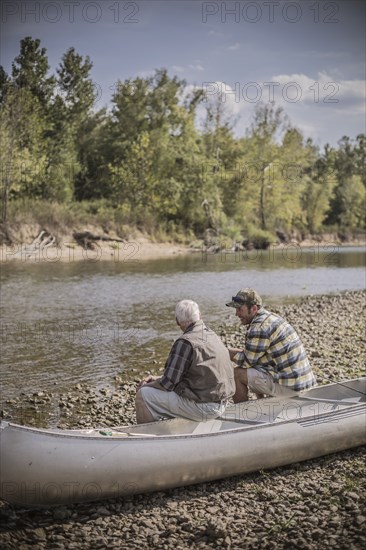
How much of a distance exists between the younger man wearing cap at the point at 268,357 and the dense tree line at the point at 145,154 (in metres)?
35.6

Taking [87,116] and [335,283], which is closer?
[335,283]

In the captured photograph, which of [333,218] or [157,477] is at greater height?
[333,218]

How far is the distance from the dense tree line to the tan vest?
36.3 meters

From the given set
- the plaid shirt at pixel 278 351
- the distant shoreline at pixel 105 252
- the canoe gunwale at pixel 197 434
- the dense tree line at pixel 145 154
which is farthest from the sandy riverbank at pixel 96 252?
the canoe gunwale at pixel 197 434

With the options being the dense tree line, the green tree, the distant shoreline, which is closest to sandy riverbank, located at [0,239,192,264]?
the distant shoreline

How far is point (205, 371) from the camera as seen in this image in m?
6.67

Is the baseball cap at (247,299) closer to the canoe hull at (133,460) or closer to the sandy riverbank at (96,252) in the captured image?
the canoe hull at (133,460)

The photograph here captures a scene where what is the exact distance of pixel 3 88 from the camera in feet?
153

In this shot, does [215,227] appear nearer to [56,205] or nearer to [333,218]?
[56,205]

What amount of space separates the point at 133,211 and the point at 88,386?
41.2m

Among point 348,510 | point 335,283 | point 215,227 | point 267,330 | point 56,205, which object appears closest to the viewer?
point 348,510

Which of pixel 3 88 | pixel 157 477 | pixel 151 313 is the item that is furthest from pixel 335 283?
pixel 3 88

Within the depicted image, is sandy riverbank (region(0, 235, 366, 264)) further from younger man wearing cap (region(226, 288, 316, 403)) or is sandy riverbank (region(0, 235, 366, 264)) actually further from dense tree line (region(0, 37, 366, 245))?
younger man wearing cap (region(226, 288, 316, 403))

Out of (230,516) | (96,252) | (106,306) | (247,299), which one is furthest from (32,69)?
(230,516)
